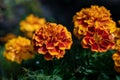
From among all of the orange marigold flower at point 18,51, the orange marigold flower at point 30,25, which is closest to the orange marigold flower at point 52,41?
the orange marigold flower at point 18,51

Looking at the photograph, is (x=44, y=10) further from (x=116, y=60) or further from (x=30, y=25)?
(x=116, y=60)

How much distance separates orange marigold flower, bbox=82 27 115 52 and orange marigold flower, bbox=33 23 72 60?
6.2 inches

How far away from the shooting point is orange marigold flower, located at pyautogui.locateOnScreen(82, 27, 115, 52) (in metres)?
4.00

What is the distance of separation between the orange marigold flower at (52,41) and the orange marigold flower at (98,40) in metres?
0.16

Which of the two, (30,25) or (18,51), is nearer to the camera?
(18,51)

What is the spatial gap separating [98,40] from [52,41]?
1.31ft

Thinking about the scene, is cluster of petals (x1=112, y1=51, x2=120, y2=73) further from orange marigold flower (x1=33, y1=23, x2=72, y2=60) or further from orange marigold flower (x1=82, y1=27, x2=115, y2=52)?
orange marigold flower (x1=33, y1=23, x2=72, y2=60)

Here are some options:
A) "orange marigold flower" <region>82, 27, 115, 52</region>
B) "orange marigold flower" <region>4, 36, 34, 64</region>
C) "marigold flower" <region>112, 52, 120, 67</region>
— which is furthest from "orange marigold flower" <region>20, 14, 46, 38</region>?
"marigold flower" <region>112, 52, 120, 67</region>

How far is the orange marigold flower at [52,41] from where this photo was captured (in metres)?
4.00

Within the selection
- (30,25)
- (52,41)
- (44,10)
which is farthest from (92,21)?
(44,10)

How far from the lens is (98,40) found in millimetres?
4059

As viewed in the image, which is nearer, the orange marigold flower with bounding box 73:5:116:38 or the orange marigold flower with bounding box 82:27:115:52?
the orange marigold flower with bounding box 82:27:115:52

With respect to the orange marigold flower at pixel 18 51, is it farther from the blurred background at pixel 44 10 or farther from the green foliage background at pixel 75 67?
the blurred background at pixel 44 10

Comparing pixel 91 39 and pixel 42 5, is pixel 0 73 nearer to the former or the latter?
pixel 91 39
